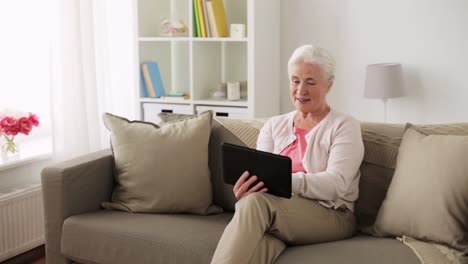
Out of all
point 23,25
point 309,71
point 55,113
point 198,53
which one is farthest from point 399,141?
point 23,25

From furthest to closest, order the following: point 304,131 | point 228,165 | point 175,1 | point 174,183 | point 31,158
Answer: point 175,1, point 31,158, point 174,183, point 304,131, point 228,165

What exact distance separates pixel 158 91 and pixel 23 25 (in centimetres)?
92

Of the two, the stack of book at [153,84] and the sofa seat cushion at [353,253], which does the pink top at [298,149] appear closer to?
the sofa seat cushion at [353,253]

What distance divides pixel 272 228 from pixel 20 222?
1682 millimetres

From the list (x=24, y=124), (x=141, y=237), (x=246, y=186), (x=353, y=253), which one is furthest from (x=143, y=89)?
(x=353, y=253)

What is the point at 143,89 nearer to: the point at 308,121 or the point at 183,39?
the point at 183,39

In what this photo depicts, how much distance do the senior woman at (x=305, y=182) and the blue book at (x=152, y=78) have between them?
161cm

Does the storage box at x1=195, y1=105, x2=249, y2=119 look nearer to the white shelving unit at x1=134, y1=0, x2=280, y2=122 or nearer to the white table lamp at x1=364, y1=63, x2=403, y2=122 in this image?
the white shelving unit at x1=134, y1=0, x2=280, y2=122

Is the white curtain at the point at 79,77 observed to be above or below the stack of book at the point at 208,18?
below

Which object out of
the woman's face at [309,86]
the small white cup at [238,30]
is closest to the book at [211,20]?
the small white cup at [238,30]

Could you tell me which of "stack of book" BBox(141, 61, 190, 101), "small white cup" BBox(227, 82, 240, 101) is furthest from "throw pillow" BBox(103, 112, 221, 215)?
"stack of book" BBox(141, 61, 190, 101)

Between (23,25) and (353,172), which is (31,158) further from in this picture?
(353,172)

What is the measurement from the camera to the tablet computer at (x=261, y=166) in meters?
2.18

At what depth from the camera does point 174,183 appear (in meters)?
2.69
